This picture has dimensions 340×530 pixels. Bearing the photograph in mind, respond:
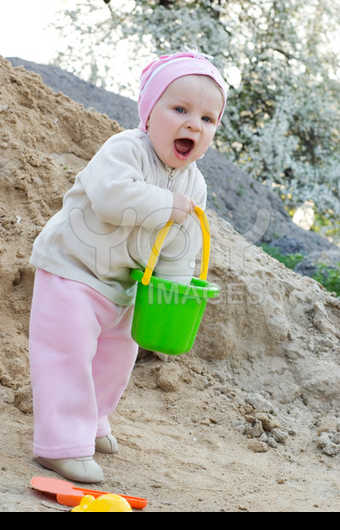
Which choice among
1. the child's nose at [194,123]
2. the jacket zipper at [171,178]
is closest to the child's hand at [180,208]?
the jacket zipper at [171,178]

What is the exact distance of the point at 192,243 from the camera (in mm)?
2500

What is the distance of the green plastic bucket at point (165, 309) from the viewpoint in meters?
2.23

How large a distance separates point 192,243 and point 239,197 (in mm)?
4524

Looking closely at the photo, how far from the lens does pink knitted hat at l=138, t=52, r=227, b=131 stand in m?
2.32

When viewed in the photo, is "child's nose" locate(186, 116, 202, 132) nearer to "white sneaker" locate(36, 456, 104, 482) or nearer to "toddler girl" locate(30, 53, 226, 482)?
"toddler girl" locate(30, 53, 226, 482)

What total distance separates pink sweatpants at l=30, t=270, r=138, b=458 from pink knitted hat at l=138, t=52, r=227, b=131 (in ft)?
2.34

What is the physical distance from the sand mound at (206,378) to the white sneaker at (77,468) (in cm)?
5

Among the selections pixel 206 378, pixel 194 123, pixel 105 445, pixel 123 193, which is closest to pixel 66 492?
pixel 105 445

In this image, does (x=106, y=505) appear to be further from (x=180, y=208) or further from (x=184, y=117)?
(x=184, y=117)

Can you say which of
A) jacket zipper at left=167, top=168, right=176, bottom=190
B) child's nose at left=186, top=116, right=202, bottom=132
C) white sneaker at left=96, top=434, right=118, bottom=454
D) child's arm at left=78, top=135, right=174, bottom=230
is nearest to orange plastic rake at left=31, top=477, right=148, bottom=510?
white sneaker at left=96, top=434, right=118, bottom=454

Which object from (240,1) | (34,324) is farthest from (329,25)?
(34,324)

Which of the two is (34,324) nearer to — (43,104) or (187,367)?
(187,367)

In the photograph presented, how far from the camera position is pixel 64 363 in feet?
7.52

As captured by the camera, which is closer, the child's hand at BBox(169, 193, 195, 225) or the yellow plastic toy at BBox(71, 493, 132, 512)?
the yellow plastic toy at BBox(71, 493, 132, 512)
